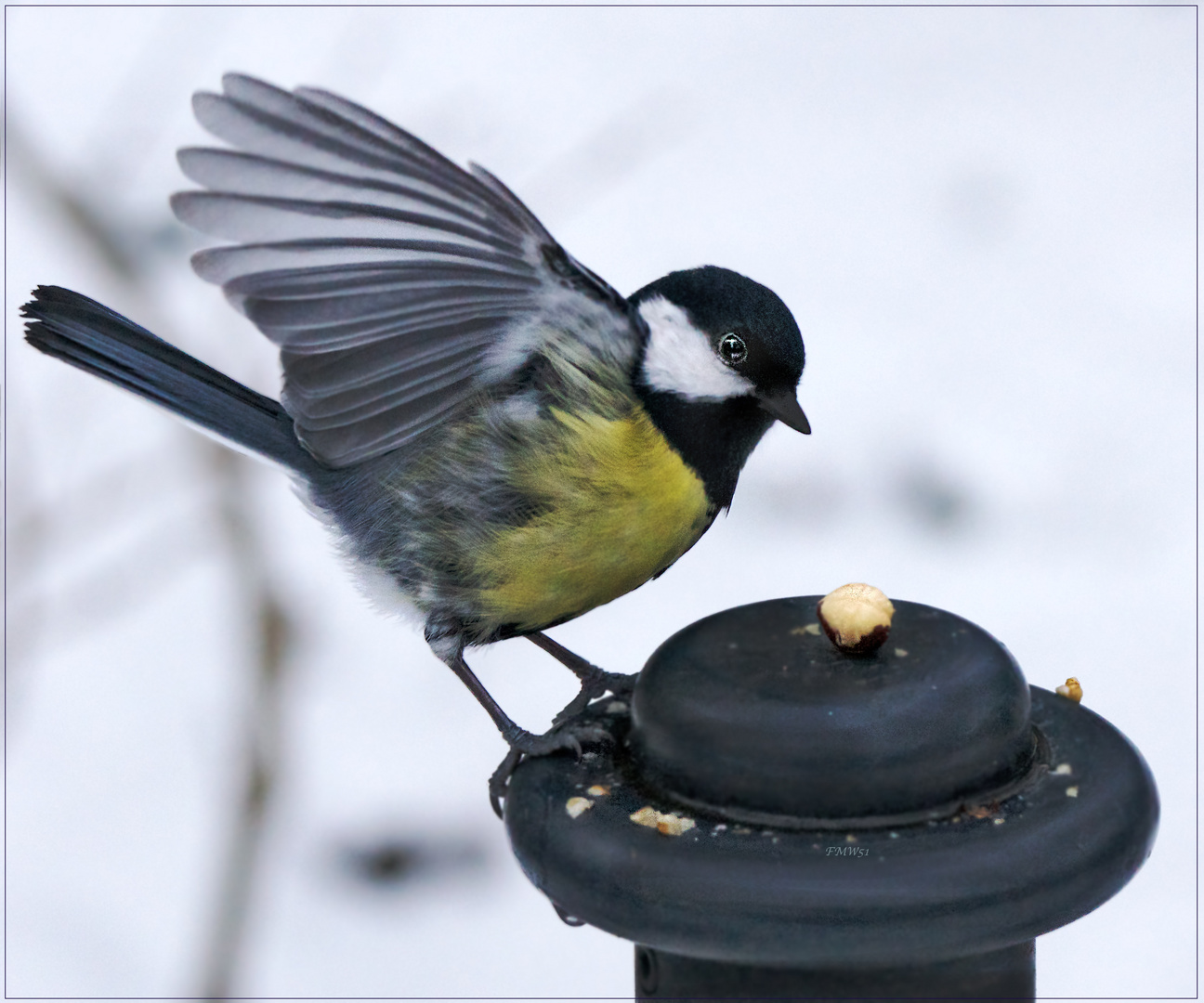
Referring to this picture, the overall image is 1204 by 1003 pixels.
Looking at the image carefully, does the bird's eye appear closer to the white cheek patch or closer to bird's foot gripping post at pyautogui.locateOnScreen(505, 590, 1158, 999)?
the white cheek patch

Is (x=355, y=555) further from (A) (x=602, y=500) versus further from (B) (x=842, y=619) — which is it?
(B) (x=842, y=619)

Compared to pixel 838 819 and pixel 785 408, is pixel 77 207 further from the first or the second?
pixel 838 819

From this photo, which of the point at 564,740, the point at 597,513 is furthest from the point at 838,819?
the point at 597,513

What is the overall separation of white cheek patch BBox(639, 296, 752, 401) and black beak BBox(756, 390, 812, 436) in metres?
0.03

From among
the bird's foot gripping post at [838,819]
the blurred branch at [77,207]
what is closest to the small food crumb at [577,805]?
the bird's foot gripping post at [838,819]

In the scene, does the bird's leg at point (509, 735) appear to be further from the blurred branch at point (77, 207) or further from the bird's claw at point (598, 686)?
the blurred branch at point (77, 207)

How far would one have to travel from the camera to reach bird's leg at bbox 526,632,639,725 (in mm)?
1727

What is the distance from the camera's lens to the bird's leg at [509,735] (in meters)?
1.39

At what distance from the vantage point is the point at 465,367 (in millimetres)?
1678

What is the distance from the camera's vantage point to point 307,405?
1671 millimetres

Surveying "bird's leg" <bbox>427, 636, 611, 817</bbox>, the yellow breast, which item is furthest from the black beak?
"bird's leg" <bbox>427, 636, 611, 817</bbox>

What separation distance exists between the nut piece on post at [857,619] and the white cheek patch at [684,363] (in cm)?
52

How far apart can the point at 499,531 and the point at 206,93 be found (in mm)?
597

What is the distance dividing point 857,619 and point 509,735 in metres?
0.70
